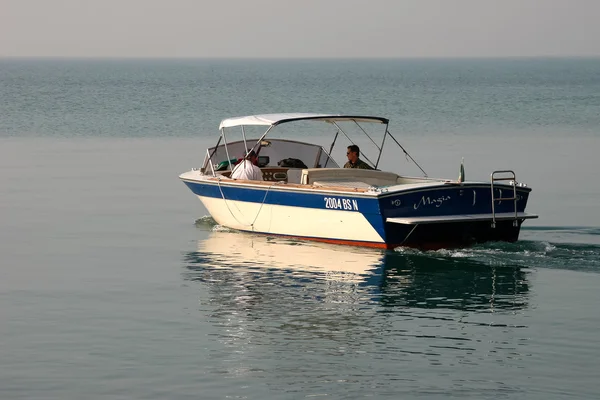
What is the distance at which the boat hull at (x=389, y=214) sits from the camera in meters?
20.0

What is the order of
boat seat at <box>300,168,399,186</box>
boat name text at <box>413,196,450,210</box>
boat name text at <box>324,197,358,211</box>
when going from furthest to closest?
1. boat seat at <box>300,168,399,186</box>
2. boat name text at <box>324,197,358,211</box>
3. boat name text at <box>413,196,450,210</box>

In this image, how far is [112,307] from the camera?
55.1 ft

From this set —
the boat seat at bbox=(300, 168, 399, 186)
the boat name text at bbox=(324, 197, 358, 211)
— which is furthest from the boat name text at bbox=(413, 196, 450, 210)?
the boat seat at bbox=(300, 168, 399, 186)

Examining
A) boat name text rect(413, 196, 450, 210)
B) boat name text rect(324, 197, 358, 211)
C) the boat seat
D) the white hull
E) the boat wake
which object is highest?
the boat seat

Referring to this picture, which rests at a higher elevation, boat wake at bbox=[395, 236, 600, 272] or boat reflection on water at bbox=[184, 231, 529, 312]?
boat wake at bbox=[395, 236, 600, 272]

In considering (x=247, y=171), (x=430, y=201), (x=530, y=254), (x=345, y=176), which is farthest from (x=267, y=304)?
(x=247, y=171)

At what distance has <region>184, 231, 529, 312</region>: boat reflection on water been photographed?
56.4 ft

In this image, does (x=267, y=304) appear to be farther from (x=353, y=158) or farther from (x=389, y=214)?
(x=353, y=158)

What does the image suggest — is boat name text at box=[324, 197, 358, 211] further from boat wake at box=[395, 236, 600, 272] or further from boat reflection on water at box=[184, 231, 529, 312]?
boat wake at box=[395, 236, 600, 272]

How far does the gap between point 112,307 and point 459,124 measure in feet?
133

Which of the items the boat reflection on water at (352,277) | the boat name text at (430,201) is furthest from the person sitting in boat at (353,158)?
the boat name text at (430,201)

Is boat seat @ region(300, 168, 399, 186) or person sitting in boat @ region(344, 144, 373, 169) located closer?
boat seat @ region(300, 168, 399, 186)

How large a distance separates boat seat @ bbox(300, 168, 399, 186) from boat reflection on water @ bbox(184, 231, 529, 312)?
115 cm

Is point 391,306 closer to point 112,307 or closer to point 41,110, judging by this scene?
point 112,307
